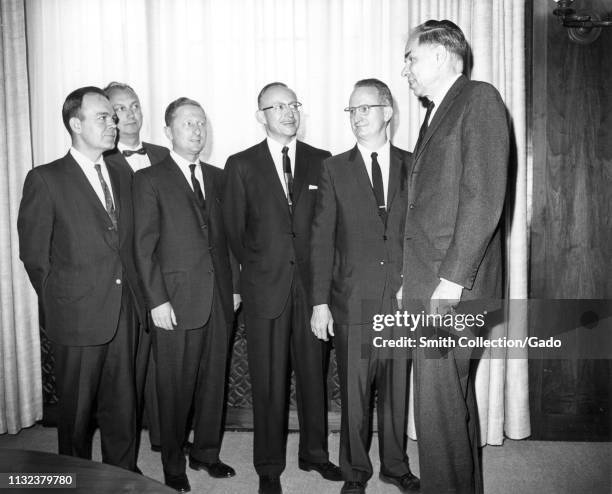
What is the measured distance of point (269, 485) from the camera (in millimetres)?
2637

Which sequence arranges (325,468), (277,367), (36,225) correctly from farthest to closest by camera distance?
(325,468)
(277,367)
(36,225)

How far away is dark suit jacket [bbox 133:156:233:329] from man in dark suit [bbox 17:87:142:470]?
98 millimetres

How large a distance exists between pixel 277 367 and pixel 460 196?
1.23 meters

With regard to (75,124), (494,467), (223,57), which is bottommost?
(494,467)

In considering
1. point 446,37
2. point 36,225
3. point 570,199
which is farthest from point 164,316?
point 570,199

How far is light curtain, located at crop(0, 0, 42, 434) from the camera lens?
130 inches

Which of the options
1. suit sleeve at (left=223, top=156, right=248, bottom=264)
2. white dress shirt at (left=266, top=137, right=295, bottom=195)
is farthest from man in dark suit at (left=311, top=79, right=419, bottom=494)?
suit sleeve at (left=223, top=156, right=248, bottom=264)

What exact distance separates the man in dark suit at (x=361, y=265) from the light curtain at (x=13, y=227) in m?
1.85

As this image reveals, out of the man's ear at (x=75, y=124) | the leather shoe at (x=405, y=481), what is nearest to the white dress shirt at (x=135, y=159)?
the man's ear at (x=75, y=124)

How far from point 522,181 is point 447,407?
4.99 feet

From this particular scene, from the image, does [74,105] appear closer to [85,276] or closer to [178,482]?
[85,276]

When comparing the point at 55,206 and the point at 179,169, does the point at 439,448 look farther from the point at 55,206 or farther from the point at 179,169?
the point at 55,206

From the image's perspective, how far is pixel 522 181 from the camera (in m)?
3.07

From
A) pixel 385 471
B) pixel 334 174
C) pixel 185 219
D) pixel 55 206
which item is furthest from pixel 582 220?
pixel 55 206
